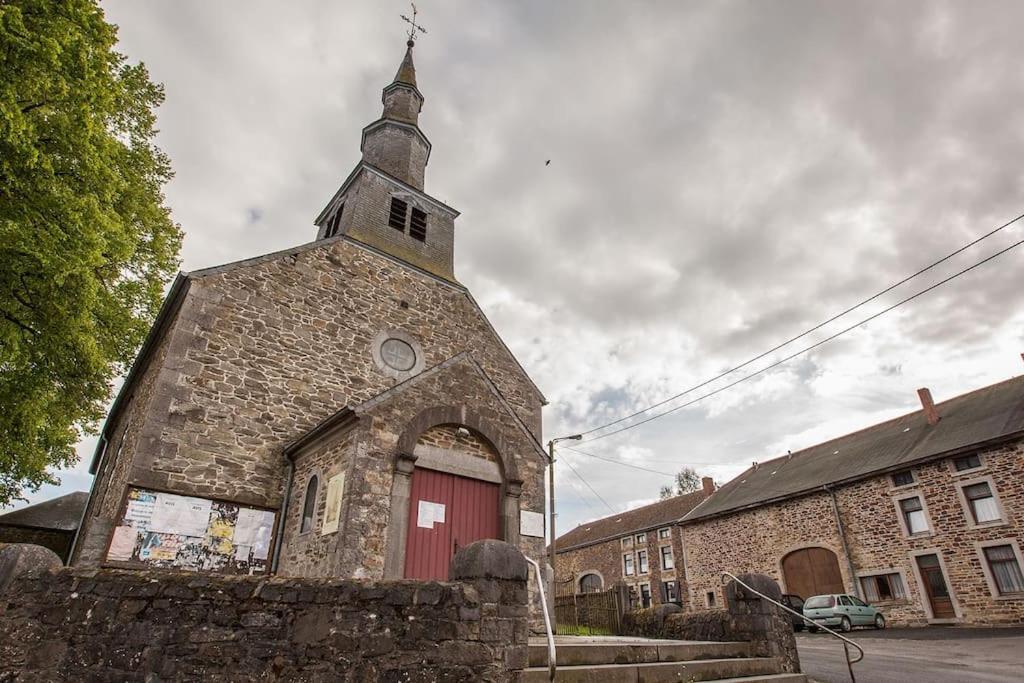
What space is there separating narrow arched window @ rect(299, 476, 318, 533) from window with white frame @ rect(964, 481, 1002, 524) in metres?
20.7

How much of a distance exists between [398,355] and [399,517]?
5400 millimetres

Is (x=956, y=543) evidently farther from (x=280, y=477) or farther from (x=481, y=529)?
(x=280, y=477)

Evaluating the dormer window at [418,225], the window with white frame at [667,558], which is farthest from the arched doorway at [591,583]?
the dormer window at [418,225]

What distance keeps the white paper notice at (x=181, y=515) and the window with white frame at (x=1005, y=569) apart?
22.2 m

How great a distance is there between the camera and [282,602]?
4.06m

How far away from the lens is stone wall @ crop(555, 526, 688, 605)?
92.5ft

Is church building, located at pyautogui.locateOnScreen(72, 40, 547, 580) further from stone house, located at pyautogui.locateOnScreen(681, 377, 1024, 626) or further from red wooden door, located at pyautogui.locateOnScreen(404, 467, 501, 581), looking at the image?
stone house, located at pyautogui.locateOnScreen(681, 377, 1024, 626)

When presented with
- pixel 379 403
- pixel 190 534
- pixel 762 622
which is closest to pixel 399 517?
pixel 379 403

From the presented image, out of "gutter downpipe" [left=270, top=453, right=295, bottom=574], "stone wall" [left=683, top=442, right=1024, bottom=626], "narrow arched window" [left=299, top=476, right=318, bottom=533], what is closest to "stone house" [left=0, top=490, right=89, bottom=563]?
"gutter downpipe" [left=270, top=453, right=295, bottom=574]

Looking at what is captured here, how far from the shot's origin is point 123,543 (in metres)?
8.11

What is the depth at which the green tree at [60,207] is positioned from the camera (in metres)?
7.34

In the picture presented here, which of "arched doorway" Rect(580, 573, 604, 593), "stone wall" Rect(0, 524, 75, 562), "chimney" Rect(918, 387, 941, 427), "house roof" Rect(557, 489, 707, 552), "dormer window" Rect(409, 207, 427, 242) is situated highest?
"dormer window" Rect(409, 207, 427, 242)

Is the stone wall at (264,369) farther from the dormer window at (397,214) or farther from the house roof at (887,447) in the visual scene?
the house roof at (887,447)

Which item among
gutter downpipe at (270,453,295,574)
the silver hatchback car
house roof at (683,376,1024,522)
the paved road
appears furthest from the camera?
house roof at (683,376,1024,522)
